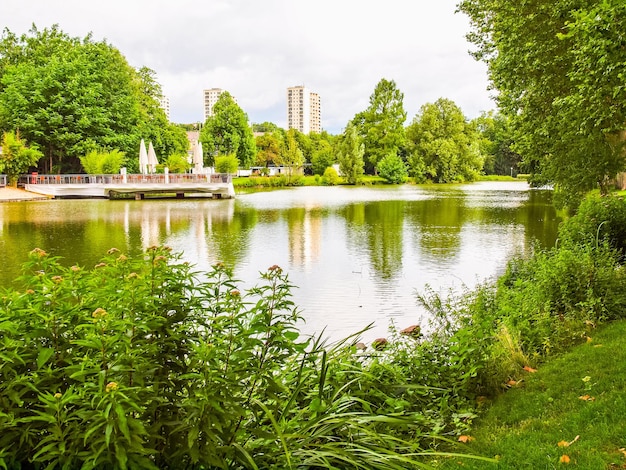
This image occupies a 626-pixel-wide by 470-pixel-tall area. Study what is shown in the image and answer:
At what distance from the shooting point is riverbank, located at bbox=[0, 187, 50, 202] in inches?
1324

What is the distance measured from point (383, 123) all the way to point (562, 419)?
236 ft

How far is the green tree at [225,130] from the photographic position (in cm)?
6275

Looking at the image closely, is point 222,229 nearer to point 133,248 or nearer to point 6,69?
point 133,248

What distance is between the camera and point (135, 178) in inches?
1478

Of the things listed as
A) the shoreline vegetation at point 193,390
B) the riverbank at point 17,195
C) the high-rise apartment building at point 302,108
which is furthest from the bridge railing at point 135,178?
the high-rise apartment building at point 302,108

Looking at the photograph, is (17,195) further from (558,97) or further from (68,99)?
(558,97)

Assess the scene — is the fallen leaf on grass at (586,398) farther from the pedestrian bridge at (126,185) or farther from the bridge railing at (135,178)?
the bridge railing at (135,178)

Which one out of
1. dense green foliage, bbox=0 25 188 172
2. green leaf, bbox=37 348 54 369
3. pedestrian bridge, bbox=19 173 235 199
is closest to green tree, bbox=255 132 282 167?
dense green foliage, bbox=0 25 188 172

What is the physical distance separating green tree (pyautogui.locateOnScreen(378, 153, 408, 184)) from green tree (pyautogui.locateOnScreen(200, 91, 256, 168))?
670 inches

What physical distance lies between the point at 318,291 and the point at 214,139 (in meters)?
56.0

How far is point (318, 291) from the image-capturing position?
961cm

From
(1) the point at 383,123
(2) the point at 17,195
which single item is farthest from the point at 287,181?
(2) the point at 17,195

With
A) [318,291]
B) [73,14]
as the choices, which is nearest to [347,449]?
[318,291]

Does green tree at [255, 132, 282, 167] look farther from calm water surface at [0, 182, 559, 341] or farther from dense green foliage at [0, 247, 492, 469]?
dense green foliage at [0, 247, 492, 469]
